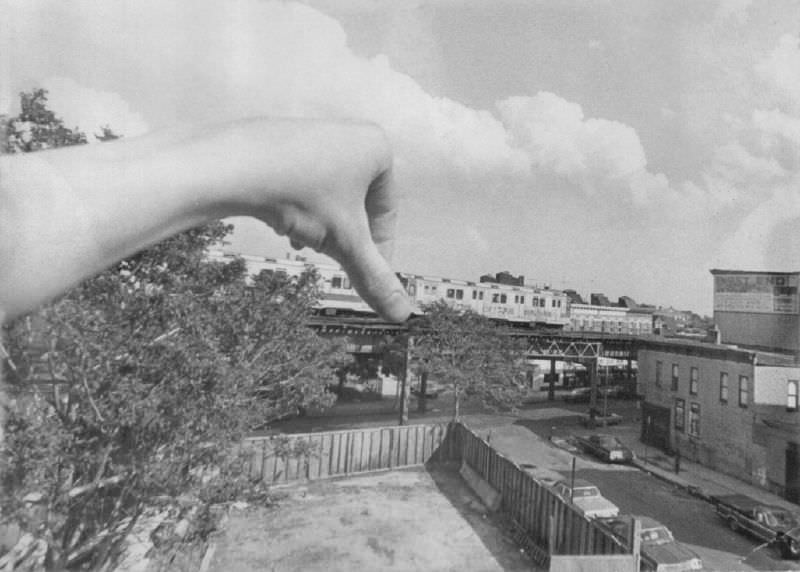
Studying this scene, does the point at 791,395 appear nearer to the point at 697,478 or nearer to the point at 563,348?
the point at 697,478

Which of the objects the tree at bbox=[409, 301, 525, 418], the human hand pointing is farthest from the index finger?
the tree at bbox=[409, 301, 525, 418]

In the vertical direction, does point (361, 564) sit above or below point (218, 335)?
below

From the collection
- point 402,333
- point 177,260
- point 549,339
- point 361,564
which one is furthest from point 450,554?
point 549,339

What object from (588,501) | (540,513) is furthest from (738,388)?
(540,513)

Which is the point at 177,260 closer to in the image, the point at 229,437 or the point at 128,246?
the point at 229,437

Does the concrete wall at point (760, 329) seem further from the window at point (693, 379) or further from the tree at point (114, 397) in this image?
the tree at point (114, 397)

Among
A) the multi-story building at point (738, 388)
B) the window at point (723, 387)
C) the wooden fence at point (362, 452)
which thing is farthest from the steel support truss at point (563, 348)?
the wooden fence at point (362, 452)

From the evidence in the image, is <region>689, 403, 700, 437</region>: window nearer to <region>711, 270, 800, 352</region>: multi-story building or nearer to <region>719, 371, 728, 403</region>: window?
<region>719, 371, 728, 403</region>: window
